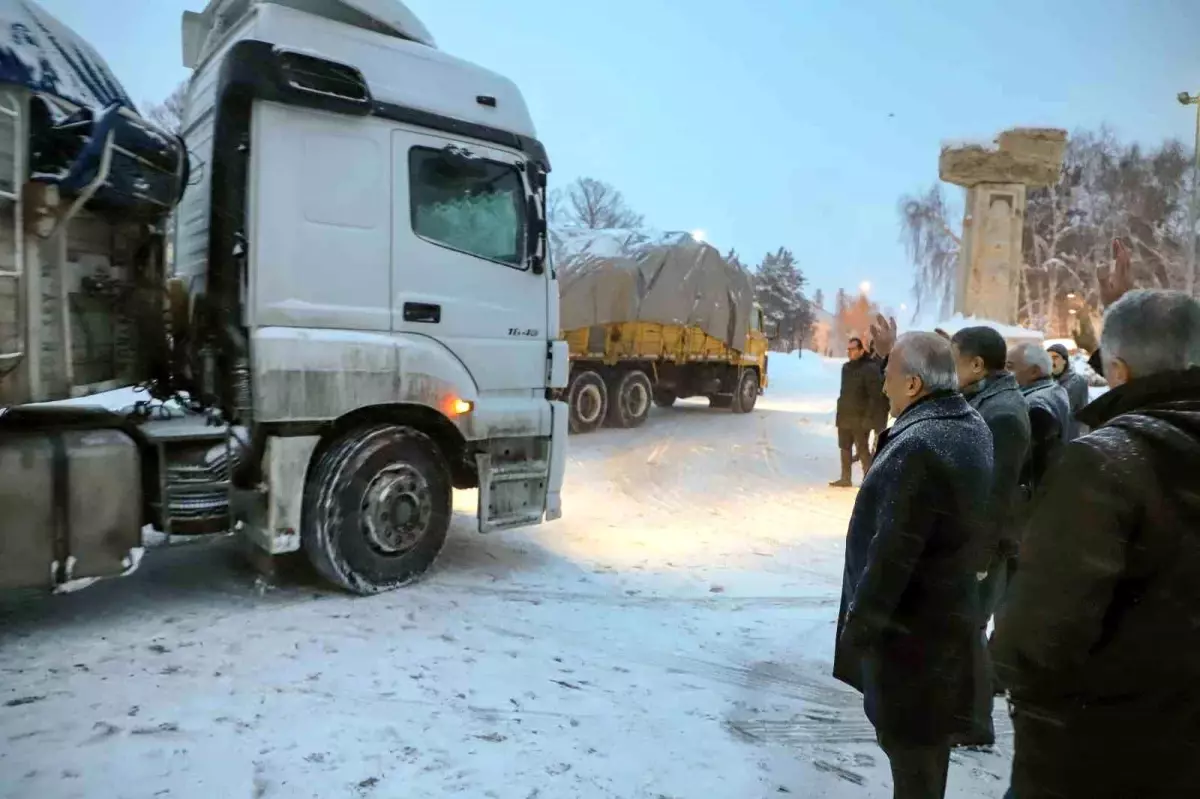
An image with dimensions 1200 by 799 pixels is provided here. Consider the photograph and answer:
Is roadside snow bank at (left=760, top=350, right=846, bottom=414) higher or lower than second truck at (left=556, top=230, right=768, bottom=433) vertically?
lower

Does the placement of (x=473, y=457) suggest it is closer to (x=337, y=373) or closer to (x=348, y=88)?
(x=337, y=373)

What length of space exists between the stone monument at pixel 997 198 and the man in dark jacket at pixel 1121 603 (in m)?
20.1

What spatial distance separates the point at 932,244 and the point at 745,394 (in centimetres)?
2764

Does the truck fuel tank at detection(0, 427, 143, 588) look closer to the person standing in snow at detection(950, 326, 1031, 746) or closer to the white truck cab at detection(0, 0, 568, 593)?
the white truck cab at detection(0, 0, 568, 593)

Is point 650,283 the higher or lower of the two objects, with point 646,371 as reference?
higher

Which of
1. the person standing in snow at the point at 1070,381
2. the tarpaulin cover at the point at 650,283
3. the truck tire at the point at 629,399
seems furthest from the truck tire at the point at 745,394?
the person standing in snow at the point at 1070,381

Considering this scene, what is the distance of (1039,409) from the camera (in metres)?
4.04

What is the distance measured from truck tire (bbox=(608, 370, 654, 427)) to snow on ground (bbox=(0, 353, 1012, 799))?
7.83m

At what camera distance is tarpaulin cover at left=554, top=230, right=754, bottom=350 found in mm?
14688

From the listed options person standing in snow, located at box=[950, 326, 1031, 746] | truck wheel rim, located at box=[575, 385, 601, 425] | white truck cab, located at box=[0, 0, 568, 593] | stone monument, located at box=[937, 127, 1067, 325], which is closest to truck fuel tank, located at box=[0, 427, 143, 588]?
white truck cab, located at box=[0, 0, 568, 593]

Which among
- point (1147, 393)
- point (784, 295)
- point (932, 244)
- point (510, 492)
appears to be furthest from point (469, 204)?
point (784, 295)

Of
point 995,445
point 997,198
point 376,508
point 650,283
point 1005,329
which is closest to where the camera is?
point 995,445

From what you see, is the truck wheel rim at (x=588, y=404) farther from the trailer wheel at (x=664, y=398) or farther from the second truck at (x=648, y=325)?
the trailer wheel at (x=664, y=398)

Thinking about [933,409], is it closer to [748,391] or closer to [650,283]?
[650,283]
